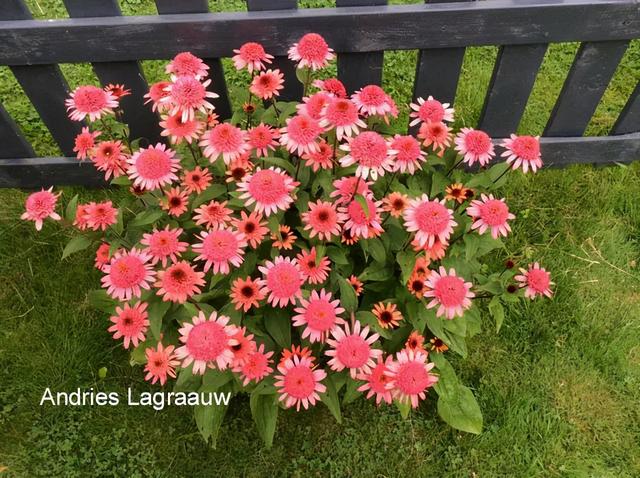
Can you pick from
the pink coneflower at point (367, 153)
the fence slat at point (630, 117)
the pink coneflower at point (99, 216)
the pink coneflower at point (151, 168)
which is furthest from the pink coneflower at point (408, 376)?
the fence slat at point (630, 117)

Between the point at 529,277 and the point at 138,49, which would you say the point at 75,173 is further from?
the point at 529,277

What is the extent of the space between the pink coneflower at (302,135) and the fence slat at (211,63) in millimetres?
825

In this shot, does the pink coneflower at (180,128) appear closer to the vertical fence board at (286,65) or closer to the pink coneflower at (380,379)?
the vertical fence board at (286,65)

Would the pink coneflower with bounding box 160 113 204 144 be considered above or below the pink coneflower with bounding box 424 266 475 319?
above

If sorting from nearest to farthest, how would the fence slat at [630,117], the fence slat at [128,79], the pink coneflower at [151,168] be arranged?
the pink coneflower at [151,168] < the fence slat at [128,79] < the fence slat at [630,117]

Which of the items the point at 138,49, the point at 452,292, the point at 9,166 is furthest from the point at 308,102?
the point at 9,166

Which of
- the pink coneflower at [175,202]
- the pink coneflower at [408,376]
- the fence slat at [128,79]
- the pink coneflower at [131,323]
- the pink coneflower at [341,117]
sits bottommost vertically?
the pink coneflower at [408,376]

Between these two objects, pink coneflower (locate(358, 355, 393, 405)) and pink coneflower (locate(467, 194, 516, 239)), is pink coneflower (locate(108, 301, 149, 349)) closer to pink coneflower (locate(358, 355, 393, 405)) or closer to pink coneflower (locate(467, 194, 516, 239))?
pink coneflower (locate(358, 355, 393, 405))

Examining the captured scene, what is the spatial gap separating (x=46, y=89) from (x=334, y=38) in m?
1.33

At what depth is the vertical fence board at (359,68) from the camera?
2.35 metres

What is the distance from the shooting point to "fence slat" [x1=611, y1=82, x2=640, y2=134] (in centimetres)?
279

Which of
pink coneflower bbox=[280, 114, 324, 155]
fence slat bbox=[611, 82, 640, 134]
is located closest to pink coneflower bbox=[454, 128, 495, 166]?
pink coneflower bbox=[280, 114, 324, 155]

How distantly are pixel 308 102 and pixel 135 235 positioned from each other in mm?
808

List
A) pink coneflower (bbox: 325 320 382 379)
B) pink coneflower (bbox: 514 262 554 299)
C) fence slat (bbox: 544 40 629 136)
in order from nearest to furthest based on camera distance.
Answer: pink coneflower (bbox: 325 320 382 379) < pink coneflower (bbox: 514 262 554 299) < fence slat (bbox: 544 40 629 136)
